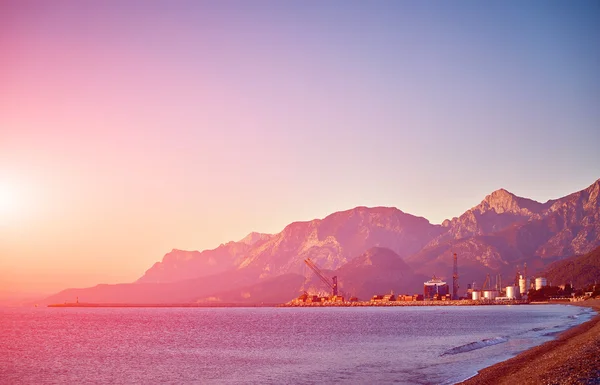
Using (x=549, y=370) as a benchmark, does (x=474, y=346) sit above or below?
below

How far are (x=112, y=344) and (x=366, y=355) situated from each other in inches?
1772

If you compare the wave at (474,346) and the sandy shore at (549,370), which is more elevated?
the sandy shore at (549,370)

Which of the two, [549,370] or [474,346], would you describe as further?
[474,346]

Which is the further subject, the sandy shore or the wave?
the wave

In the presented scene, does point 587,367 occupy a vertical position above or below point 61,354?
above

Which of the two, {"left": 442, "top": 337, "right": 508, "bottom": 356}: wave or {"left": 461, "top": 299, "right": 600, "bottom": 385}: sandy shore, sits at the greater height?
{"left": 461, "top": 299, "right": 600, "bottom": 385}: sandy shore

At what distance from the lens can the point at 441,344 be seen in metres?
83.2

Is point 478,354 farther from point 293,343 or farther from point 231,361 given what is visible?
point 293,343

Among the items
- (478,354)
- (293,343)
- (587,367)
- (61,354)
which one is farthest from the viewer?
(293,343)

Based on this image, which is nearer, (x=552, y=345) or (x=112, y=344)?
(x=552, y=345)

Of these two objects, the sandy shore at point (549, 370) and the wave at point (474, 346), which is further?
the wave at point (474, 346)

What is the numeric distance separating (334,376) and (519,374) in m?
16.2

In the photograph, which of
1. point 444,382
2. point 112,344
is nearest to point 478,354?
point 444,382

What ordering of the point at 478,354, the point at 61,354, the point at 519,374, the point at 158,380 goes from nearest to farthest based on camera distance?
the point at 519,374 < the point at 158,380 < the point at 478,354 < the point at 61,354
